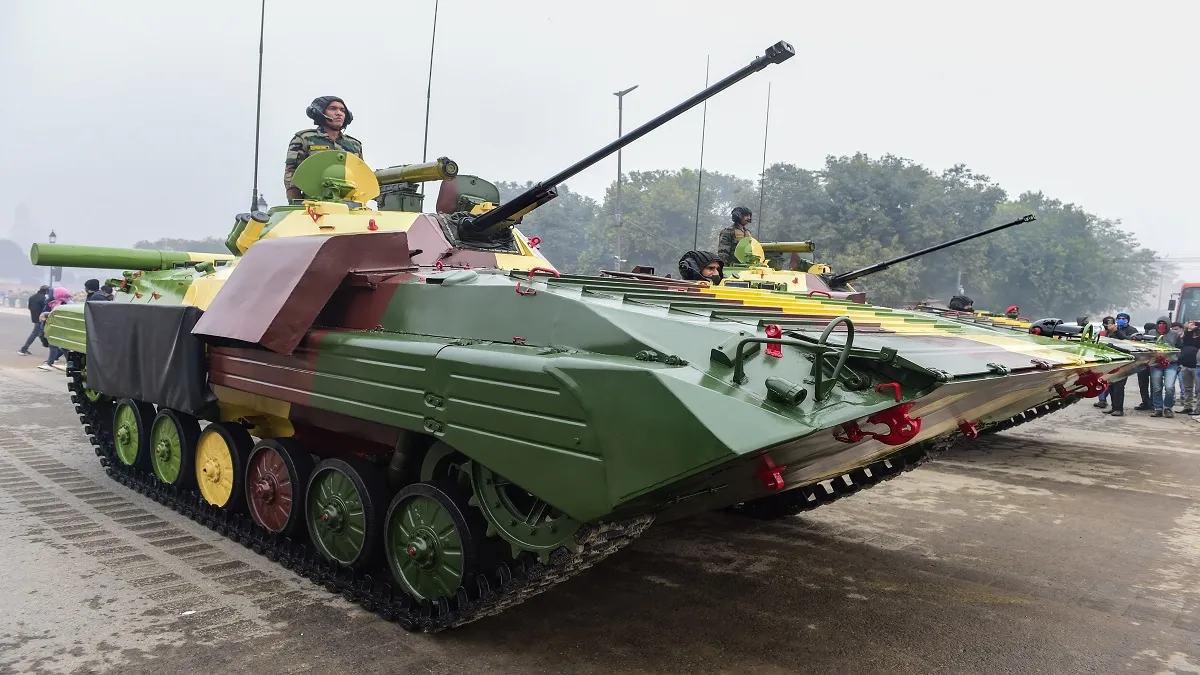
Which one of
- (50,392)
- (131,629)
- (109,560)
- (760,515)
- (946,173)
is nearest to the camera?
(131,629)

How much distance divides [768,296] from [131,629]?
12.9 feet

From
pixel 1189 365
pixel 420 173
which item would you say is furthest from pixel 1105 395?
pixel 420 173

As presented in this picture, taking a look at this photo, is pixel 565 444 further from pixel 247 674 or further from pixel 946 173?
pixel 946 173

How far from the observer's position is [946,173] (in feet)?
139

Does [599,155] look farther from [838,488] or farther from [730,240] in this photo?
[730,240]

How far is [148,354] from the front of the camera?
246 inches

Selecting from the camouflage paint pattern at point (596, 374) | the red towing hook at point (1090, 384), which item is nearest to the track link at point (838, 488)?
the camouflage paint pattern at point (596, 374)

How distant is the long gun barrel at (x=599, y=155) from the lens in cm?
438

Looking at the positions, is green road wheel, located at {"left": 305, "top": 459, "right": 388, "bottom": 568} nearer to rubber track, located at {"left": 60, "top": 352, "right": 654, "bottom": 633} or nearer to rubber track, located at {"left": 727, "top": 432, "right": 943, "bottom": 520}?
rubber track, located at {"left": 60, "top": 352, "right": 654, "bottom": 633}

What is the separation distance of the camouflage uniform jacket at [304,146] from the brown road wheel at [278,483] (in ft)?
8.45

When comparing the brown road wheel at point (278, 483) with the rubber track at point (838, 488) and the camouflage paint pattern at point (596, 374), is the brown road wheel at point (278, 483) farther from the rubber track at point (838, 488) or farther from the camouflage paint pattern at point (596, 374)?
the rubber track at point (838, 488)

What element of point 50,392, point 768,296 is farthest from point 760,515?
point 50,392

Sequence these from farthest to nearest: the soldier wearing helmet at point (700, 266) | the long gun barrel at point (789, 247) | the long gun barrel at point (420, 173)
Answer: the long gun barrel at point (789, 247) < the soldier wearing helmet at point (700, 266) < the long gun barrel at point (420, 173)

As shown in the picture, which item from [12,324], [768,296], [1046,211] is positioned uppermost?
[1046,211]
